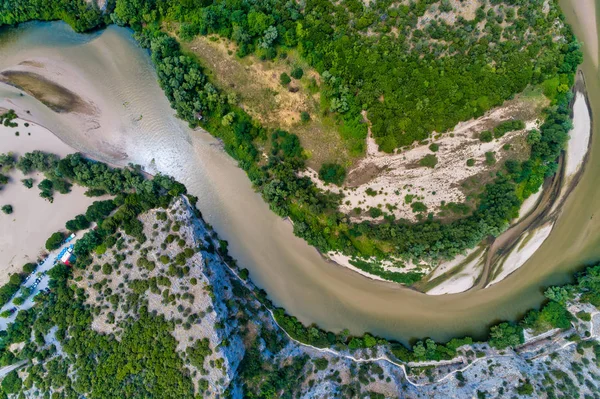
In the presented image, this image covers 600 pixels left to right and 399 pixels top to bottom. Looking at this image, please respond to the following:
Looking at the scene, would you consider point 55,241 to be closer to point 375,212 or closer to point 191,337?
point 191,337

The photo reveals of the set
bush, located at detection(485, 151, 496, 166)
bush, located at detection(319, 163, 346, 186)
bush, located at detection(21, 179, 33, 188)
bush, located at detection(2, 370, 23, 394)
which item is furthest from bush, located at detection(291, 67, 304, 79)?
bush, located at detection(2, 370, 23, 394)

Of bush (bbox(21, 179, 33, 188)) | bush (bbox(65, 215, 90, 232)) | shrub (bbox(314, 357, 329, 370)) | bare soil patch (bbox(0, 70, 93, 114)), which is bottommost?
shrub (bbox(314, 357, 329, 370))

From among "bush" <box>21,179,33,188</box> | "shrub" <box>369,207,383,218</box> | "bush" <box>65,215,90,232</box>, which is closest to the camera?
"shrub" <box>369,207,383,218</box>

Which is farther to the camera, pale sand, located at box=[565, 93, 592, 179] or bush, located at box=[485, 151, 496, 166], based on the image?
pale sand, located at box=[565, 93, 592, 179]

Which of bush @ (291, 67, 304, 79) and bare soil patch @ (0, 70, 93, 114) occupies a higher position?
bush @ (291, 67, 304, 79)

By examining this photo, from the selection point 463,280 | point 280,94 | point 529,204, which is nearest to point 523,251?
point 529,204

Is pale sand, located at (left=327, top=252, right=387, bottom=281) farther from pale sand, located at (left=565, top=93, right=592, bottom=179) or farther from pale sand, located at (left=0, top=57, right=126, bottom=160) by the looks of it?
pale sand, located at (left=0, top=57, right=126, bottom=160)
